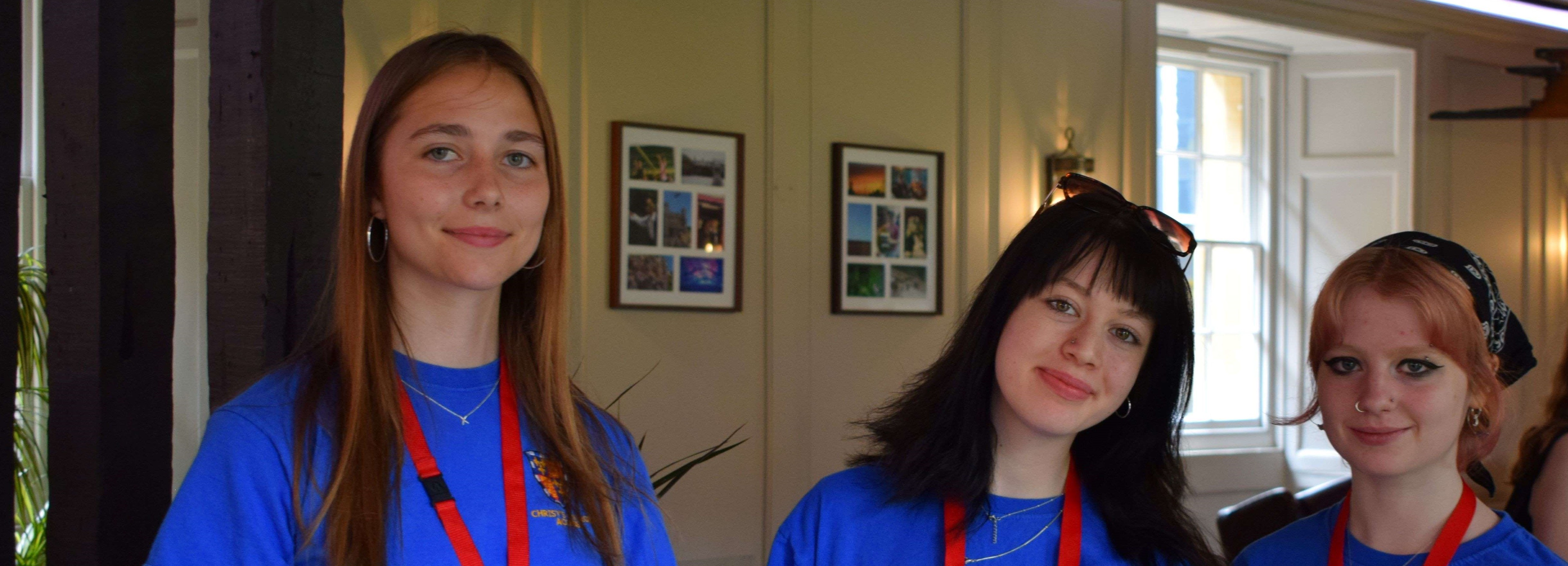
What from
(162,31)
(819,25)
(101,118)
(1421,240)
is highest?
(819,25)

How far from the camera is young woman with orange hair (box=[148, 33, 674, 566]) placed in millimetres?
1266

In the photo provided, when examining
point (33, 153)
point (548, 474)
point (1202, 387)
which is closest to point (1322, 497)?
point (1202, 387)

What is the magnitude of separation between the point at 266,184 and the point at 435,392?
28.3 inches

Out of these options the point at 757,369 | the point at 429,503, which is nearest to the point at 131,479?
the point at 429,503

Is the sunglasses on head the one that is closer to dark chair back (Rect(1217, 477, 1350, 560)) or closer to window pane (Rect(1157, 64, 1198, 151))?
dark chair back (Rect(1217, 477, 1350, 560))

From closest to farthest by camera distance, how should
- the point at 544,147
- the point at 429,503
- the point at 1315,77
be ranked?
the point at 429,503
the point at 544,147
the point at 1315,77

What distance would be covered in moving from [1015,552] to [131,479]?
4.56 feet

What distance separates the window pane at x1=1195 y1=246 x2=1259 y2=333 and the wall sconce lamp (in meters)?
1.33

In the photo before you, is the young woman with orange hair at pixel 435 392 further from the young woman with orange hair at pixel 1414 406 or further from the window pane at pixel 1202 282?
the window pane at pixel 1202 282

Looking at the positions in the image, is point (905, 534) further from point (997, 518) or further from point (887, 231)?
point (887, 231)

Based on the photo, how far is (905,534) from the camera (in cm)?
172

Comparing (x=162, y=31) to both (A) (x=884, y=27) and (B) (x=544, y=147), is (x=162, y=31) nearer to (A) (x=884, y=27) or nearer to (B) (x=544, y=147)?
(B) (x=544, y=147)

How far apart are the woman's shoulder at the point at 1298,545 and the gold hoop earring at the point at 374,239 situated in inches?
51.7

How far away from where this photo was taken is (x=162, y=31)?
202cm
